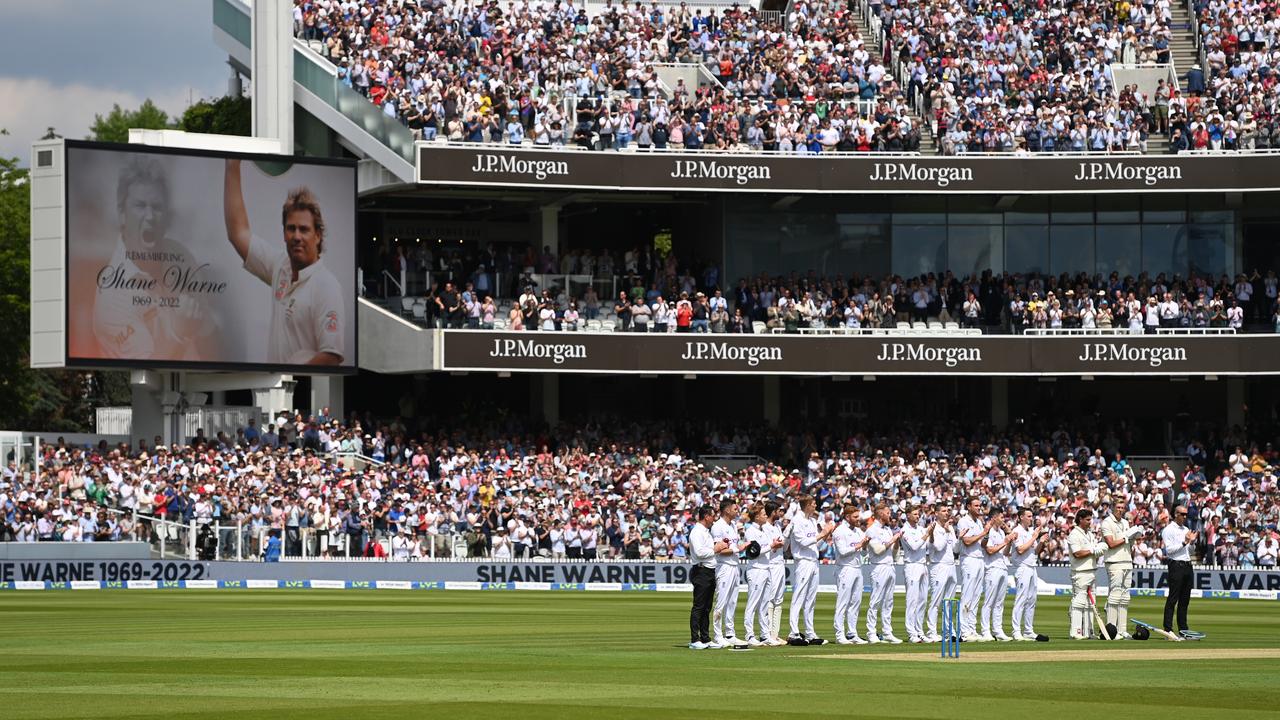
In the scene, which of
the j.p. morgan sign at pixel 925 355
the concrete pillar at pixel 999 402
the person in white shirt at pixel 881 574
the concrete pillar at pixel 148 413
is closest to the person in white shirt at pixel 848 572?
the person in white shirt at pixel 881 574

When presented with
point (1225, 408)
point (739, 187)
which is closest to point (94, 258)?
point (739, 187)

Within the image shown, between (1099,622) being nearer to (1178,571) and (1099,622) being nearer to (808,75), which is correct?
(1178,571)

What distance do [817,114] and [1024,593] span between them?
1101 inches

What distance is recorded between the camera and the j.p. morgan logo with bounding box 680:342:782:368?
49.4m

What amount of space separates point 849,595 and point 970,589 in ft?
6.82

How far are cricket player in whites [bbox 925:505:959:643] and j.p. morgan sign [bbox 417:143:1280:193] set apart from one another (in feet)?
84.9

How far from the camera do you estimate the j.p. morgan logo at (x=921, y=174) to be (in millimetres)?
50156

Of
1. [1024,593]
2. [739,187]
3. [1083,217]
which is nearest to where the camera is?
[1024,593]

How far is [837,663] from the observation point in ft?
65.6

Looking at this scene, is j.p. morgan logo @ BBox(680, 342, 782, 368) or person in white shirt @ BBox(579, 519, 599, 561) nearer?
person in white shirt @ BBox(579, 519, 599, 561)

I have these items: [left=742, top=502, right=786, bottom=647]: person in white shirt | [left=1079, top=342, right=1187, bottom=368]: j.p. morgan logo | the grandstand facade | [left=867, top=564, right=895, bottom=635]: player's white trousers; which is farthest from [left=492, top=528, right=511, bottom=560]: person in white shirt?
[left=742, top=502, right=786, bottom=647]: person in white shirt

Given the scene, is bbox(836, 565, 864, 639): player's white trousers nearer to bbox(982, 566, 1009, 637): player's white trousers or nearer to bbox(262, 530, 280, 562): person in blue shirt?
bbox(982, 566, 1009, 637): player's white trousers

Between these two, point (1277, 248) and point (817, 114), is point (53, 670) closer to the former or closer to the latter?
point (817, 114)

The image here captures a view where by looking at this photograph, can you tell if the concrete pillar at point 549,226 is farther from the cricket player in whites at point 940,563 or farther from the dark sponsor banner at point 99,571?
the cricket player in whites at point 940,563
